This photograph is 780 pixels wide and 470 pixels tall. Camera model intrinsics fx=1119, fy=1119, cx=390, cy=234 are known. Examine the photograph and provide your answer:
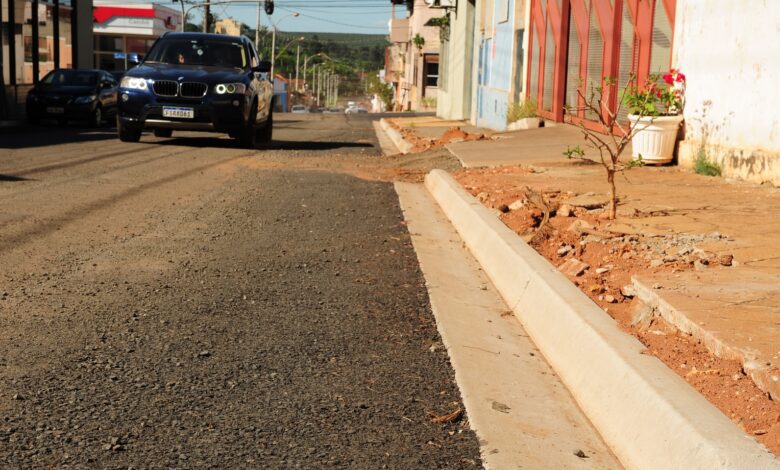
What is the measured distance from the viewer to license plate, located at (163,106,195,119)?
18.1 meters

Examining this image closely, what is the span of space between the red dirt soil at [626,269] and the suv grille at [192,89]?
755cm

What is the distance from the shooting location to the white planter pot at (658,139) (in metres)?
12.1

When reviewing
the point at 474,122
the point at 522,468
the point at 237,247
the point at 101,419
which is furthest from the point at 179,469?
the point at 474,122

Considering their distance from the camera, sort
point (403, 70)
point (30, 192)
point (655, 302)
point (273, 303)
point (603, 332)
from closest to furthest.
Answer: point (603, 332)
point (655, 302)
point (273, 303)
point (30, 192)
point (403, 70)

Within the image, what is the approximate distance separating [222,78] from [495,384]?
1444 cm

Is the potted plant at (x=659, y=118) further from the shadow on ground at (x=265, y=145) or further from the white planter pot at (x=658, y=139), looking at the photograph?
the shadow on ground at (x=265, y=145)

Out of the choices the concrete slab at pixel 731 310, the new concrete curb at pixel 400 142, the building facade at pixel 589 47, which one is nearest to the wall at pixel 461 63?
the new concrete curb at pixel 400 142

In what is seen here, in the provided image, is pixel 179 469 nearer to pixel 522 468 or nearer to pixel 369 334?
pixel 522 468

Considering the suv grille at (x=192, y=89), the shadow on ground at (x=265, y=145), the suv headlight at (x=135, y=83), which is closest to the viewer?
the suv grille at (x=192, y=89)

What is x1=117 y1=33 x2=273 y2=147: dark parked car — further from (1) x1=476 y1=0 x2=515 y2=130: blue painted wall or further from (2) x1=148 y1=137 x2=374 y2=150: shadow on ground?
(1) x1=476 y1=0 x2=515 y2=130: blue painted wall

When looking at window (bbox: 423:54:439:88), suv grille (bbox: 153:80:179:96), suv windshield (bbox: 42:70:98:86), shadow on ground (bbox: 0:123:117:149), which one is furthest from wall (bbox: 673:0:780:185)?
window (bbox: 423:54:439:88)

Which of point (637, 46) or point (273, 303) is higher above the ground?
point (637, 46)

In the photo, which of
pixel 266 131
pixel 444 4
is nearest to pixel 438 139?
pixel 266 131

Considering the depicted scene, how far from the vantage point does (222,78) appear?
18.3 metres
